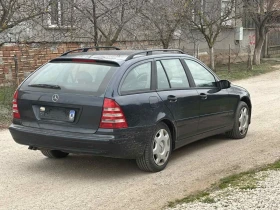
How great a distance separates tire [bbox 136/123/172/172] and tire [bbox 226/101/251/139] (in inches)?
78.8

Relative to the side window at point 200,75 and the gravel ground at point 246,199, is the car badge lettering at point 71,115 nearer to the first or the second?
the gravel ground at point 246,199

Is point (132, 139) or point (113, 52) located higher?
point (113, 52)

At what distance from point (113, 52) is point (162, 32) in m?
10.6

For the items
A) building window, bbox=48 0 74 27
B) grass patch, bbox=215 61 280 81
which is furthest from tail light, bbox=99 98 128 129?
grass patch, bbox=215 61 280 81

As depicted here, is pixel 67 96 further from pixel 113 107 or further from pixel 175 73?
pixel 175 73

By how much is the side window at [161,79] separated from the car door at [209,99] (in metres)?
0.69

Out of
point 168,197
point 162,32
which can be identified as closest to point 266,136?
point 168,197

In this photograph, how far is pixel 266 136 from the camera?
8.11 meters

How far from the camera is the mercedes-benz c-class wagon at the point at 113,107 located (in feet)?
17.9

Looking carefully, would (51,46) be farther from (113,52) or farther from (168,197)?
(168,197)

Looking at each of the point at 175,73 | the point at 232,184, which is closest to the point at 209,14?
the point at 175,73

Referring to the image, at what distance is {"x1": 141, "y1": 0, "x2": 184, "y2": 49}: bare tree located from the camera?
16.3 metres

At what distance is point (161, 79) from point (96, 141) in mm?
1407

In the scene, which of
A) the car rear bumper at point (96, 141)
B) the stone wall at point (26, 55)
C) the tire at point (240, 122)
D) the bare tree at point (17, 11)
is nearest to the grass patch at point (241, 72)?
the stone wall at point (26, 55)
